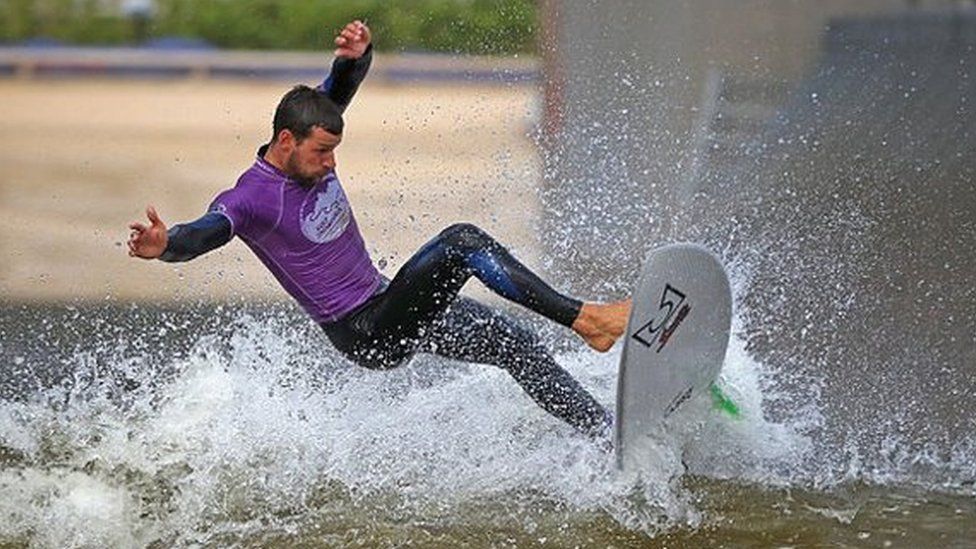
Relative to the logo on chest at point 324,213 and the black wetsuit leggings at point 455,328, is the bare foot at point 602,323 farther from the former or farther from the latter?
the logo on chest at point 324,213

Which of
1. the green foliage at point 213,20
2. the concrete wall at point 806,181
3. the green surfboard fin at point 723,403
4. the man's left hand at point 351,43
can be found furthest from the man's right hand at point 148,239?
the green foliage at point 213,20

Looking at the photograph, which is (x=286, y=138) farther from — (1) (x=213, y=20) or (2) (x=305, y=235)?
(1) (x=213, y=20)

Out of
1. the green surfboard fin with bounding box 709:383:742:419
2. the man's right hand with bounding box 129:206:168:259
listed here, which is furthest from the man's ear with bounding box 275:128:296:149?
the green surfboard fin with bounding box 709:383:742:419

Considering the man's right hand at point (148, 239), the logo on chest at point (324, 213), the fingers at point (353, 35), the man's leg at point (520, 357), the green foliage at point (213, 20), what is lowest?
the man's leg at point (520, 357)

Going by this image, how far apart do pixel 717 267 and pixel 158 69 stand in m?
13.1

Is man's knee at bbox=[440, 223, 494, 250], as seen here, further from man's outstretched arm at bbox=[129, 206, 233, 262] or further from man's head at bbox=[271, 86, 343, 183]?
man's outstretched arm at bbox=[129, 206, 233, 262]

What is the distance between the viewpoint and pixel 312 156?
591 cm

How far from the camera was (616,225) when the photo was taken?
9.95 m

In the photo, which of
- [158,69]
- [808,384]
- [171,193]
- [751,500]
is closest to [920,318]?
[808,384]

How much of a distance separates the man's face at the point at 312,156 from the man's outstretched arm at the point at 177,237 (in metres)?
0.33

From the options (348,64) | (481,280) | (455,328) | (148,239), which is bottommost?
(455,328)

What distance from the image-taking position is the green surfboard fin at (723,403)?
20.8 feet

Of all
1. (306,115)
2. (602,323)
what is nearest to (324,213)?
(306,115)

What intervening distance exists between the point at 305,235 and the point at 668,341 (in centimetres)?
134
